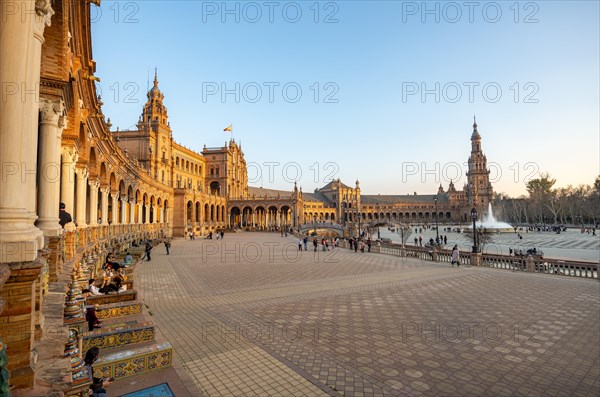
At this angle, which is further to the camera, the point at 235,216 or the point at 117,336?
the point at 235,216

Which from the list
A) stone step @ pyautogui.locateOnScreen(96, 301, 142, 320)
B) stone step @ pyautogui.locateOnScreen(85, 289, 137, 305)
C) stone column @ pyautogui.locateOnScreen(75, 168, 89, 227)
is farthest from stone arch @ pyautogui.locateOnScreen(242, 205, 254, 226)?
stone step @ pyautogui.locateOnScreen(96, 301, 142, 320)

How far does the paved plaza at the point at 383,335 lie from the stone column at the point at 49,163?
3.71 metres

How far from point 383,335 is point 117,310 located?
647 centimetres

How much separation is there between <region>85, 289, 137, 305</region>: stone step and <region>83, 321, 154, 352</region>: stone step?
1.76 m

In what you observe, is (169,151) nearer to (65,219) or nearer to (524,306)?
(65,219)

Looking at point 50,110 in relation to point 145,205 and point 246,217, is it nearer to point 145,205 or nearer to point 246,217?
point 145,205

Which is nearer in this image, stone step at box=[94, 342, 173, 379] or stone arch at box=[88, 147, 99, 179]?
stone step at box=[94, 342, 173, 379]

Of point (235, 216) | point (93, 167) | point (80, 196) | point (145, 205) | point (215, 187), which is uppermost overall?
point (215, 187)

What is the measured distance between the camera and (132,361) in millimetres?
5410

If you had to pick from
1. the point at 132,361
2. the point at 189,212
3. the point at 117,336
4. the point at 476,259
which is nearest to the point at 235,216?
the point at 189,212

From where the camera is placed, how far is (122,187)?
82.5ft

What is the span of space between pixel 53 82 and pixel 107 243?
14.2 metres

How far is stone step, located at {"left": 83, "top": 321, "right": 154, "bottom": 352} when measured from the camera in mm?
6090

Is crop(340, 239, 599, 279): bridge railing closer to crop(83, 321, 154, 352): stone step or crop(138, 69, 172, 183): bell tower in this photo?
crop(83, 321, 154, 352): stone step
